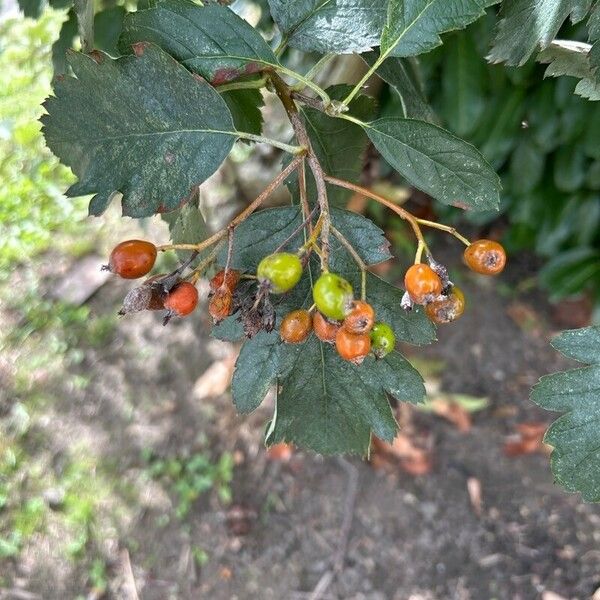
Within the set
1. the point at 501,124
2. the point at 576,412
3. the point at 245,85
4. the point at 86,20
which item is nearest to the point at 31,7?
the point at 86,20

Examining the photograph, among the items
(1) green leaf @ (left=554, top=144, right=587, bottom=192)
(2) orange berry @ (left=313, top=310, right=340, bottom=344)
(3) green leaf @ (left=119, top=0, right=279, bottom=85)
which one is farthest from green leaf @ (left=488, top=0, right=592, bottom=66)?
(1) green leaf @ (left=554, top=144, right=587, bottom=192)

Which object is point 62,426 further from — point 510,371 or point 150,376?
point 510,371

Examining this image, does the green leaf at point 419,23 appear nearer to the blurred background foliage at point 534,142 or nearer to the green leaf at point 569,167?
the blurred background foliage at point 534,142

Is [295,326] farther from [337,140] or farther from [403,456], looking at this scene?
[403,456]

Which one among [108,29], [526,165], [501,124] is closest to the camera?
[108,29]

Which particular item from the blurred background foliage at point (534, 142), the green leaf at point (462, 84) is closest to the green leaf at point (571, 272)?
the blurred background foliage at point (534, 142)

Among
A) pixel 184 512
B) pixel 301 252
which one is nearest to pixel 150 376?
pixel 184 512
